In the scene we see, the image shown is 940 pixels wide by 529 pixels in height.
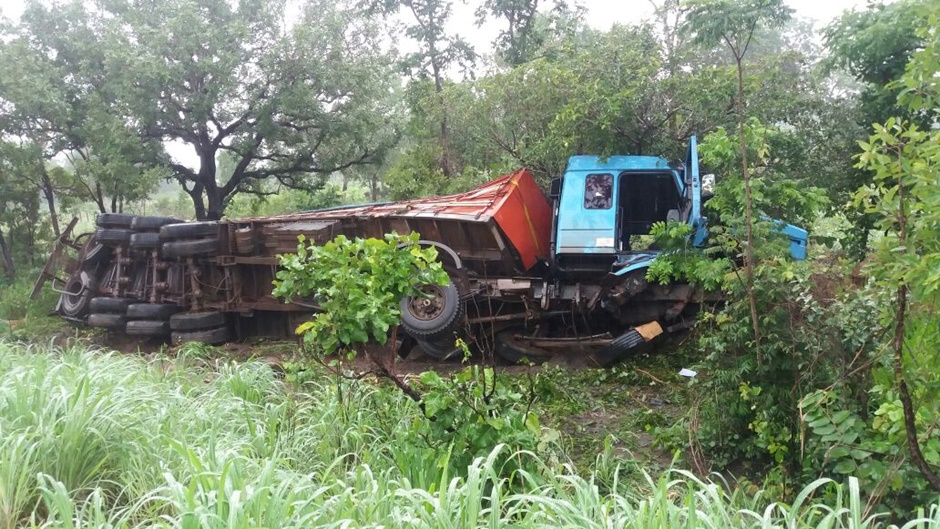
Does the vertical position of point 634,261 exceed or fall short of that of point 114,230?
it falls short

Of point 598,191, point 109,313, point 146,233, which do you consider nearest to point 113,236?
point 146,233

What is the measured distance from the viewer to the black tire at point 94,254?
945 centimetres

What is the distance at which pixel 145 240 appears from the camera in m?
9.04

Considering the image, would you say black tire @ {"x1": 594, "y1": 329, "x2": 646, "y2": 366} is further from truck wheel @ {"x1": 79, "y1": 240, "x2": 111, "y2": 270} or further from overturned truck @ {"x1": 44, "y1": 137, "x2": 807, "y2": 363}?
truck wheel @ {"x1": 79, "y1": 240, "x2": 111, "y2": 270}

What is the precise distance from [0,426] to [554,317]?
18.8 feet

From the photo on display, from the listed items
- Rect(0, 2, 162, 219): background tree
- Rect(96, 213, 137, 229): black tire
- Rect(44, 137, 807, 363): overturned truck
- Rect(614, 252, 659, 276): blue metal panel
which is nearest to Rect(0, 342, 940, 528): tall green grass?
Rect(44, 137, 807, 363): overturned truck

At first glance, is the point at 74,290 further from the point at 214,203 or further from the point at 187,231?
the point at 214,203

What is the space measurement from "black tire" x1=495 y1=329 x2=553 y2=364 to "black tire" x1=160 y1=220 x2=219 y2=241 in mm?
4126

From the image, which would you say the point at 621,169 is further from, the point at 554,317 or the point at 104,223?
the point at 104,223

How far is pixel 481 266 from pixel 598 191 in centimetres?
162

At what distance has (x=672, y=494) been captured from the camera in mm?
3121

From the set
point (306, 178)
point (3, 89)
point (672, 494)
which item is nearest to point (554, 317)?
point (672, 494)

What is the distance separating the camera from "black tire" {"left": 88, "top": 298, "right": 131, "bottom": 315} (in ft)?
30.0

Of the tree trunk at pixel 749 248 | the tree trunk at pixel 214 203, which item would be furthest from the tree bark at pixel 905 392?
the tree trunk at pixel 214 203
